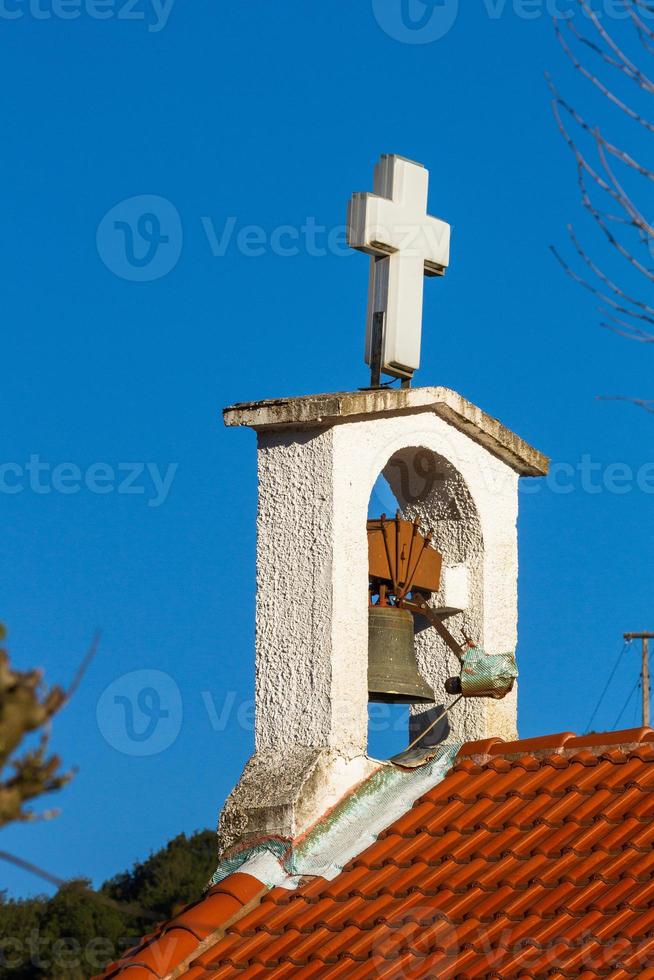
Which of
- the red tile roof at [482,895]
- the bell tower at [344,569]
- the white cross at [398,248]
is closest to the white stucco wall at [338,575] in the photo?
the bell tower at [344,569]

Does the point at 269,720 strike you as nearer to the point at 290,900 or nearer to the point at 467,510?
the point at 290,900

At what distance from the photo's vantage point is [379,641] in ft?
26.1

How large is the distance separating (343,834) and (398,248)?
2.74 metres

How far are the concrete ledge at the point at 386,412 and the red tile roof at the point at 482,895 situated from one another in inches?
59.4

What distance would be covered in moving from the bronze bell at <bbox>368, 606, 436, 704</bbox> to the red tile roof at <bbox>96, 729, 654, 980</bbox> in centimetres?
51

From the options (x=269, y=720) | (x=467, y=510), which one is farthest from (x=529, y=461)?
(x=269, y=720)

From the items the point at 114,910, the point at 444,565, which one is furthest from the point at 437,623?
the point at 114,910

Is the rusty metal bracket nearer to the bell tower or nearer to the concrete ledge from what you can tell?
the bell tower

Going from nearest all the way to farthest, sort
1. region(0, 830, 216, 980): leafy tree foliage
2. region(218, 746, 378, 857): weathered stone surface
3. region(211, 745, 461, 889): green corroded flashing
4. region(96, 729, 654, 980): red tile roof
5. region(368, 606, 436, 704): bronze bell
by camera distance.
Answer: region(96, 729, 654, 980): red tile roof < region(211, 745, 461, 889): green corroded flashing < region(218, 746, 378, 857): weathered stone surface < region(368, 606, 436, 704): bronze bell < region(0, 830, 216, 980): leafy tree foliage

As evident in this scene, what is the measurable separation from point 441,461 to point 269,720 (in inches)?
59.2

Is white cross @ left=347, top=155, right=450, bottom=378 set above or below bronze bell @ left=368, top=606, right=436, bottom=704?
above

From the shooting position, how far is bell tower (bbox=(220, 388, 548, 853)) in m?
7.46

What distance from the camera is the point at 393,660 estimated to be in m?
7.94

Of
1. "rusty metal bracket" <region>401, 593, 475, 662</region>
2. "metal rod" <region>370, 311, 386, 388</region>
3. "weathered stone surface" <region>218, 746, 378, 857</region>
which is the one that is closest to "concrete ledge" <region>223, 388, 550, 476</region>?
"metal rod" <region>370, 311, 386, 388</region>
